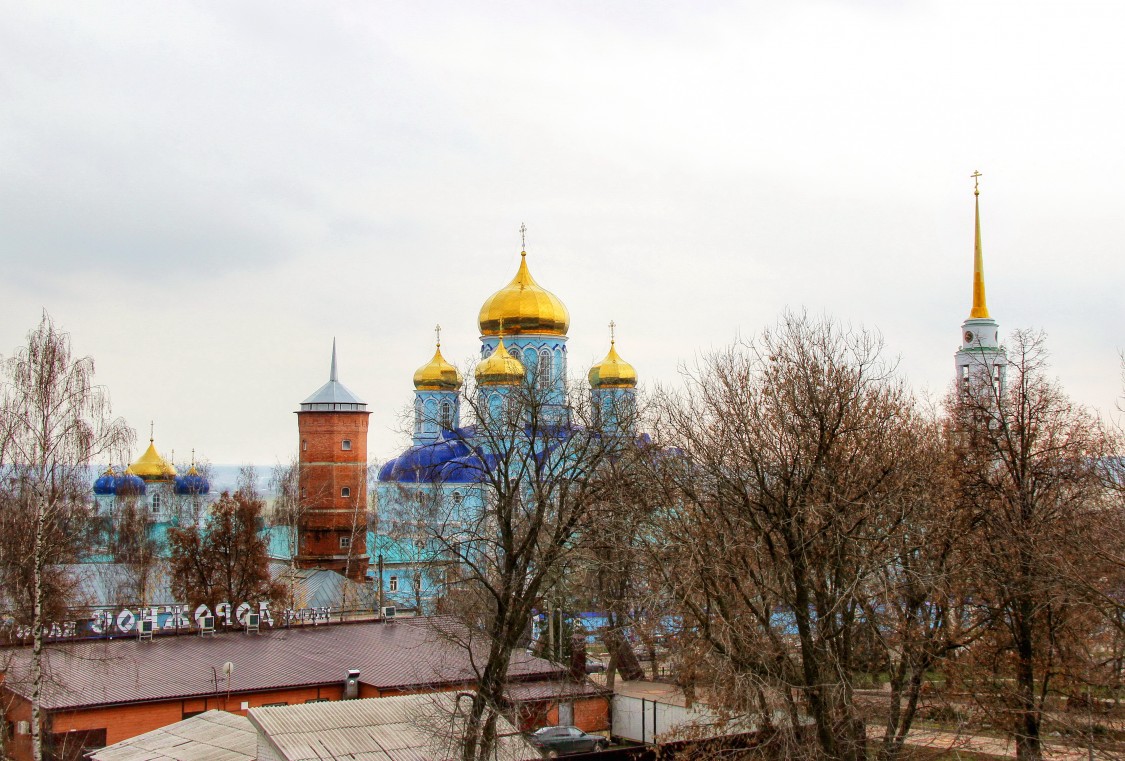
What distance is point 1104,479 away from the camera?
1850cm

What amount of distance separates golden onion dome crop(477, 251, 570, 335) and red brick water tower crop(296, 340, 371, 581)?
8.93m

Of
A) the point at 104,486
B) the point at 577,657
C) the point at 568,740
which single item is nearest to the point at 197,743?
the point at 568,740

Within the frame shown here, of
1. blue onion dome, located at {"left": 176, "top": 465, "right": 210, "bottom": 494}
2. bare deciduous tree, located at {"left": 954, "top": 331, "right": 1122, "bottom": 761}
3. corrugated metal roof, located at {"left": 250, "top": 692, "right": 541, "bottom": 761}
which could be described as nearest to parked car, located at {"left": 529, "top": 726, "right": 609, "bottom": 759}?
corrugated metal roof, located at {"left": 250, "top": 692, "right": 541, "bottom": 761}

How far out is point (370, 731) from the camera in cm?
1784

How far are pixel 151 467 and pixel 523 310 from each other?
29.3 m

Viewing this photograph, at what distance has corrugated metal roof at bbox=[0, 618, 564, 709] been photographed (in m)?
23.3

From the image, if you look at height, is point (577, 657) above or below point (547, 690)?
above

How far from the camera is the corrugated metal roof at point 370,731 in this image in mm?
16906

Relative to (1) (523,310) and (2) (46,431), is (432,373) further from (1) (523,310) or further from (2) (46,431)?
(2) (46,431)

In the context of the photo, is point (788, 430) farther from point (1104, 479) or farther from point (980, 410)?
point (1104, 479)

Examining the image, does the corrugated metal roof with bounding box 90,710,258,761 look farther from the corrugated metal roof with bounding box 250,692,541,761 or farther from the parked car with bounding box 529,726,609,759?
the parked car with bounding box 529,726,609,759

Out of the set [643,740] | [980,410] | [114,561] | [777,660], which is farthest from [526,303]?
[777,660]

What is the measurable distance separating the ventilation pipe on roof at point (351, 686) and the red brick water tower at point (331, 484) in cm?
3164

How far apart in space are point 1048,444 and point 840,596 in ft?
19.1
